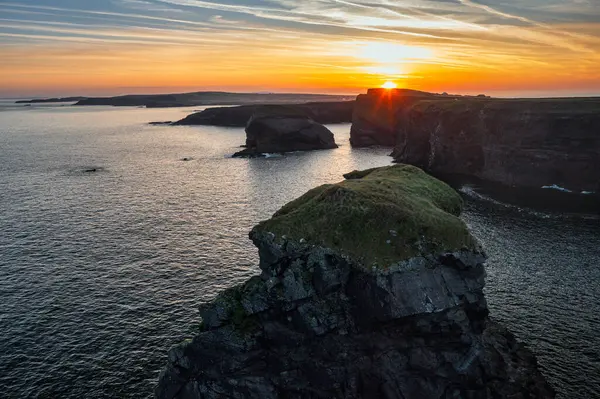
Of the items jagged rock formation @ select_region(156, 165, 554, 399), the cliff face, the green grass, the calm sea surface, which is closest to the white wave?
the cliff face

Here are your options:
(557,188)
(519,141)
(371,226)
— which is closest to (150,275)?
(371,226)

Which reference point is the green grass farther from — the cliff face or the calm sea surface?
the cliff face

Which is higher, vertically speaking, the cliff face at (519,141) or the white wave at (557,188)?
the cliff face at (519,141)

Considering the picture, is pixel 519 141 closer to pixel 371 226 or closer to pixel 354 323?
pixel 371 226

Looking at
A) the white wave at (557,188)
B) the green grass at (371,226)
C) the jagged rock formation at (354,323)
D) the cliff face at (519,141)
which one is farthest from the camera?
the white wave at (557,188)

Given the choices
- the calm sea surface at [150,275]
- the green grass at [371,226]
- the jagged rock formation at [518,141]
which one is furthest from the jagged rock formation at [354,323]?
the jagged rock formation at [518,141]

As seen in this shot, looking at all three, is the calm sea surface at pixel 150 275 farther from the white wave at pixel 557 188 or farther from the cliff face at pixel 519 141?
the cliff face at pixel 519 141

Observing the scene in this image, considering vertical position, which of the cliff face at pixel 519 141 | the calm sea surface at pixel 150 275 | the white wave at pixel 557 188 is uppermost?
the cliff face at pixel 519 141
